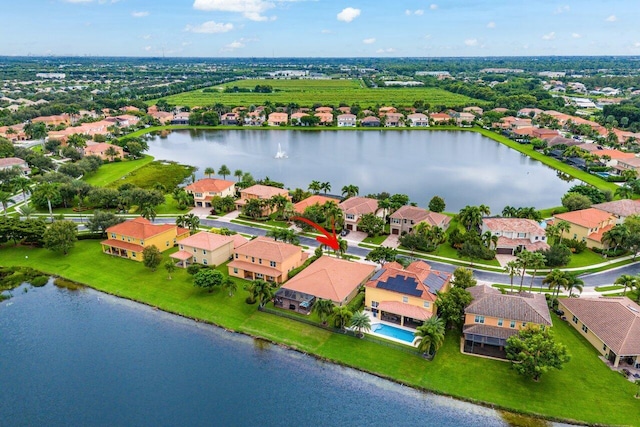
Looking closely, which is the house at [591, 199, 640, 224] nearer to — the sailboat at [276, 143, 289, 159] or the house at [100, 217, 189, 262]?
the house at [100, 217, 189, 262]

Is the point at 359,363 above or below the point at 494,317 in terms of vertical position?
below

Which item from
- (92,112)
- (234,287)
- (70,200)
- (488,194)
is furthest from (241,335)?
(92,112)

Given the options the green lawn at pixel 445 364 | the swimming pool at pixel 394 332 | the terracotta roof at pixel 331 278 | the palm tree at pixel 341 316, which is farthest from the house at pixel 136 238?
the swimming pool at pixel 394 332

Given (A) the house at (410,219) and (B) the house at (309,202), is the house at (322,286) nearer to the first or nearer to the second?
(A) the house at (410,219)

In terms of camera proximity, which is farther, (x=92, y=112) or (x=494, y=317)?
(x=92, y=112)

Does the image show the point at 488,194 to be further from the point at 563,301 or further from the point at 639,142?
the point at 639,142

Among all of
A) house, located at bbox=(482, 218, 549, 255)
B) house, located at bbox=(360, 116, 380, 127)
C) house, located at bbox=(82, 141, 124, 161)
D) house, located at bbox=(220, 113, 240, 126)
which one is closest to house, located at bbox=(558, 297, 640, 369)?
house, located at bbox=(482, 218, 549, 255)
